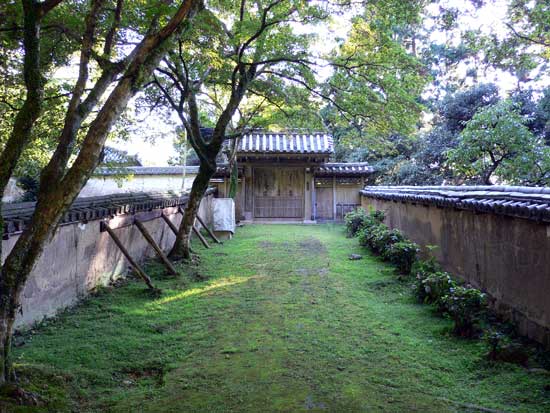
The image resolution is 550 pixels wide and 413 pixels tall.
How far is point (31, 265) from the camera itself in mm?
3176

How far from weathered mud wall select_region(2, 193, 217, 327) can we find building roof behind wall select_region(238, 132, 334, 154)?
958cm

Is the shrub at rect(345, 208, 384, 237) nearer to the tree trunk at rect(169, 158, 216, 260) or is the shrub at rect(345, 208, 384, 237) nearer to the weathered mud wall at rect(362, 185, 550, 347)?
the weathered mud wall at rect(362, 185, 550, 347)

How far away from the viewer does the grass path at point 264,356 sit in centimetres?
342

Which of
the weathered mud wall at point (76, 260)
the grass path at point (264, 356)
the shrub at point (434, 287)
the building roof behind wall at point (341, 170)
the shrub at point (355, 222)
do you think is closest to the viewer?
the grass path at point (264, 356)

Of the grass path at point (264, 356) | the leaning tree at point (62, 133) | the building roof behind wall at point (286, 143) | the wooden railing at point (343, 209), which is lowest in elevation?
the grass path at point (264, 356)

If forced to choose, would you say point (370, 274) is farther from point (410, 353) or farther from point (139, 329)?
point (139, 329)

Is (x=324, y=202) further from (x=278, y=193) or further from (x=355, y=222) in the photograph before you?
(x=355, y=222)

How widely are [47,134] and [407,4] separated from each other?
6.35 metres

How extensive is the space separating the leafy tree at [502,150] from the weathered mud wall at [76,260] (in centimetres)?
971

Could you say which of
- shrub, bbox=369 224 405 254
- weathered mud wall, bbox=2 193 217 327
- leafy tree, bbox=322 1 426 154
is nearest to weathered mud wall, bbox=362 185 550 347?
shrub, bbox=369 224 405 254

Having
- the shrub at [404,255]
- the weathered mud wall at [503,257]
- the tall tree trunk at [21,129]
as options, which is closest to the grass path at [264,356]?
the tall tree trunk at [21,129]

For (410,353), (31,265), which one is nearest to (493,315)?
(410,353)

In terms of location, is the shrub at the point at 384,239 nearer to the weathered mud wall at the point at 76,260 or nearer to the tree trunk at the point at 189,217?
the tree trunk at the point at 189,217

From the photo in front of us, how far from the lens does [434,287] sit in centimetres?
603
